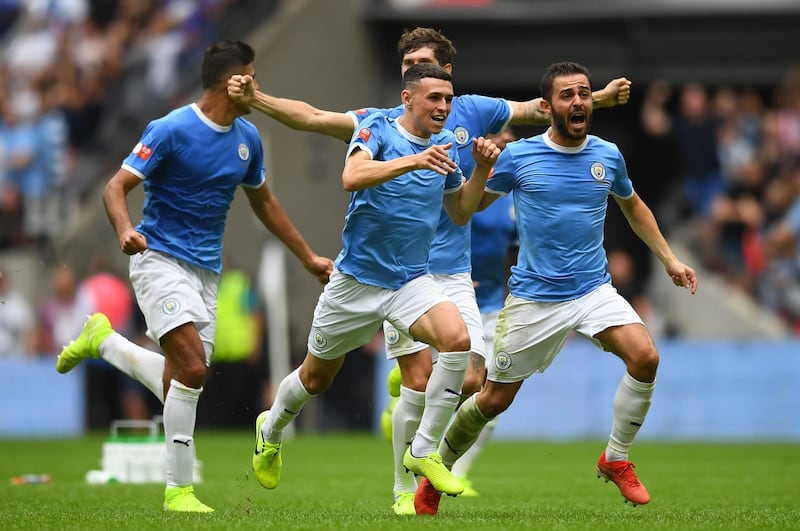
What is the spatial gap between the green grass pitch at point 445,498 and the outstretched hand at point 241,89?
7.82 ft

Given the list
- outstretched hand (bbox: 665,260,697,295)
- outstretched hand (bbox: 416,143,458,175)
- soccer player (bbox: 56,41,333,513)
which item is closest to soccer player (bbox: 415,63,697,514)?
outstretched hand (bbox: 665,260,697,295)

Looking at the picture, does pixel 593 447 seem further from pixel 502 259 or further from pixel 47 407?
pixel 47 407

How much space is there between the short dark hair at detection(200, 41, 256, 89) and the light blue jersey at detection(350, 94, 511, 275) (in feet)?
5.04

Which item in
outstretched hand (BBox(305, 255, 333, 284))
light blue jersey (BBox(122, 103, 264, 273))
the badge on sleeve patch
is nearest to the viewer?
the badge on sleeve patch

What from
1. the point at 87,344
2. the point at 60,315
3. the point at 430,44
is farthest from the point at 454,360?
the point at 60,315

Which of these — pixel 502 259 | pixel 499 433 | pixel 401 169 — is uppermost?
pixel 401 169

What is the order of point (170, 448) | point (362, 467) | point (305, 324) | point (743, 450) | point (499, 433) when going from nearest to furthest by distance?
point (170, 448) → point (362, 467) → point (743, 450) → point (499, 433) → point (305, 324)

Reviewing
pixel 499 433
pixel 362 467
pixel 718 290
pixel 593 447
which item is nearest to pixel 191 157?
pixel 362 467

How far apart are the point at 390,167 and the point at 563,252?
5.18 ft

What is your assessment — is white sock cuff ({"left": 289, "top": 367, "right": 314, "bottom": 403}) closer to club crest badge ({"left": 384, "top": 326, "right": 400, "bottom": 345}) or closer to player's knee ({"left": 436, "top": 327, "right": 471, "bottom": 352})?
club crest badge ({"left": 384, "top": 326, "right": 400, "bottom": 345})

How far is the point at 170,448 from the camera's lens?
918 cm

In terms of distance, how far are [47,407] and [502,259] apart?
993 centimetres

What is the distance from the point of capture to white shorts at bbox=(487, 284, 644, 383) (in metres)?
9.05

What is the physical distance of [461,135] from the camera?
32.8 feet
